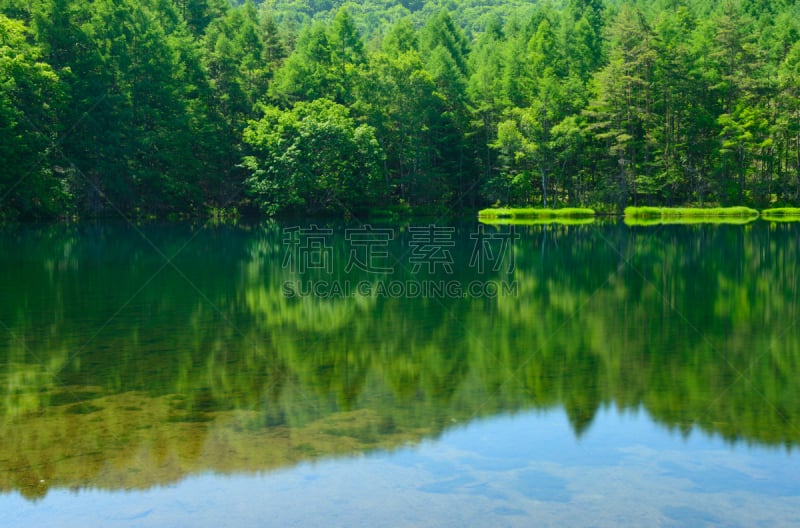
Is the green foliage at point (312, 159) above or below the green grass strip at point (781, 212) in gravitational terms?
above

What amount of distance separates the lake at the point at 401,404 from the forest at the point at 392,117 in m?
35.0

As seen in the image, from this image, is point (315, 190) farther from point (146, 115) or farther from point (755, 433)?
point (755, 433)

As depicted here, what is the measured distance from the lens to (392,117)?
56.9 m

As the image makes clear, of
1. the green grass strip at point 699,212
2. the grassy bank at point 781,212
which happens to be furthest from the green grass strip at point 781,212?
the green grass strip at point 699,212

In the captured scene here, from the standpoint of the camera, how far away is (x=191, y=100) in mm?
52094

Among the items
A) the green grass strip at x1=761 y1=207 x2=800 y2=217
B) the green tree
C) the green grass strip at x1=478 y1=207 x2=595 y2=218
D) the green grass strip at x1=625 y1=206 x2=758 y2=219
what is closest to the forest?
the green tree

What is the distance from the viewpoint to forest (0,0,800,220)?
47.8m

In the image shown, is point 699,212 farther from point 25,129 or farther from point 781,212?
point 25,129

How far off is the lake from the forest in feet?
115

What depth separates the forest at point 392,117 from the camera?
1882 inches

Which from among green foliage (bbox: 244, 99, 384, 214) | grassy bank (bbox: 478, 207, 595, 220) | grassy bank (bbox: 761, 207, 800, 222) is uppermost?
green foliage (bbox: 244, 99, 384, 214)

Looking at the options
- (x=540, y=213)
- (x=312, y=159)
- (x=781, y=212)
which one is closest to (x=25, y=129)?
(x=312, y=159)

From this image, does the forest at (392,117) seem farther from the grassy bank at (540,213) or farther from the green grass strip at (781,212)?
the grassy bank at (540,213)

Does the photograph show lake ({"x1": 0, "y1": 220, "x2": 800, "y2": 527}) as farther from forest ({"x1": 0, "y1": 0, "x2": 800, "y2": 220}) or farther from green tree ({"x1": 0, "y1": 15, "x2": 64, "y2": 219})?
forest ({"x1": 0, "y1": 0, "x2": 800, "y2": 220})
